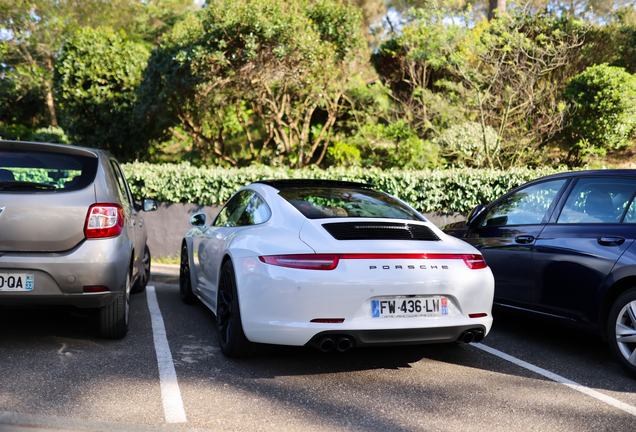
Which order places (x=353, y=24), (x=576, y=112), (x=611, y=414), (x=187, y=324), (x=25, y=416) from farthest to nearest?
(x=576, y=112) < (x=353, y=24) < (x=187, y=324) < (x=611, y=414) < (x=25, y=416)

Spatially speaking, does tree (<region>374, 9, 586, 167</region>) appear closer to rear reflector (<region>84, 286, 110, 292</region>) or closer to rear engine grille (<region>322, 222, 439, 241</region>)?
rear engine grille (<region>322, 222, 439, 241</region>)

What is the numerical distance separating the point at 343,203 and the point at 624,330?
2298 mm

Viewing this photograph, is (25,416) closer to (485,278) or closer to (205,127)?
(485,278)

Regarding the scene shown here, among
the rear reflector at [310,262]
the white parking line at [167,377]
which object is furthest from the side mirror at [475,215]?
the white parking line at [167,377]

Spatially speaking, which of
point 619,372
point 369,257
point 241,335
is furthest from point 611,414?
point 241,335

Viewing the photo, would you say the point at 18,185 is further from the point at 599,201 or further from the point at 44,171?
the point at 599,201

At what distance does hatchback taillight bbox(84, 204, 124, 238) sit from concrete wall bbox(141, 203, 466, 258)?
589 cm

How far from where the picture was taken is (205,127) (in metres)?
16.0

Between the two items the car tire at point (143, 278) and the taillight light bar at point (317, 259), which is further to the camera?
the car tire at point (143, 278)

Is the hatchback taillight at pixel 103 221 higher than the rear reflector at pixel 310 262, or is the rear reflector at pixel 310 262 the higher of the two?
the hatchback taillight at pixel 103 221

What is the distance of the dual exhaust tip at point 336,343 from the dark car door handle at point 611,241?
7.07ft

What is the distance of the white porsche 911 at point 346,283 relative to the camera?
3.52 m

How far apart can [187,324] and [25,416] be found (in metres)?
2.44

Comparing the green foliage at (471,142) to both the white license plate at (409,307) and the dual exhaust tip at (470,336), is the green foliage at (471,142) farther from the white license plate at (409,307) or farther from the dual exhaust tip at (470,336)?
the white license plate at (409,307)
